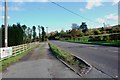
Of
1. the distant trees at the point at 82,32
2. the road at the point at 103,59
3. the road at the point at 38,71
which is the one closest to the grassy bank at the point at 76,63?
the road at the point at 38,71

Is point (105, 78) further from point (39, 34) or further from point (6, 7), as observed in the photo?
point (39, 34)

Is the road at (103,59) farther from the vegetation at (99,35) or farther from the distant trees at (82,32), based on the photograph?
the distant trees at (82,32)

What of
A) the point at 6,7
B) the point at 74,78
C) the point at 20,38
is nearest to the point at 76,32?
the point at 20,38

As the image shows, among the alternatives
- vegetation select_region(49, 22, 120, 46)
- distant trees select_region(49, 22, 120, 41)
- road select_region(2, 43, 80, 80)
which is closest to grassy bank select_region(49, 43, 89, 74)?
road select_region(2, 43, 80, 80)

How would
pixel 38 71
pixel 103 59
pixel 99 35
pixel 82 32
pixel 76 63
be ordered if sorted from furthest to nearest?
pixel 82 32 → pixel 99 35 → pixel 103 59 → pixel 76 63 → pixel 38 71

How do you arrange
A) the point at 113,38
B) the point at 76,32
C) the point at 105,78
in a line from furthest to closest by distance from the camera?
the point at 76,32
the point at 113,38
the point at 105,78

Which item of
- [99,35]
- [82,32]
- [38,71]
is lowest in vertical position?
[38,71]

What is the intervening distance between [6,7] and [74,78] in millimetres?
13025

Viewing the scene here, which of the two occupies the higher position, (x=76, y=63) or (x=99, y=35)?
(x=99, y=35)

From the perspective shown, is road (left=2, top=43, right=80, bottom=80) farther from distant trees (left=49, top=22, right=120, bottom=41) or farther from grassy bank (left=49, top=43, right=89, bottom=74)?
distant trees (left=49, top=22, right=120, bottom=41)

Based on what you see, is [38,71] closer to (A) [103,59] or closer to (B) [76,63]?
(B) [76,63]

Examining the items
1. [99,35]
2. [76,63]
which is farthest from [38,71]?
[99,35]

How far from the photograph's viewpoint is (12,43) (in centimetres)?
3266

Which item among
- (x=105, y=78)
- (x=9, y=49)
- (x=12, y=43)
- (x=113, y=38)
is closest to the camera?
(x=105, y=78)
